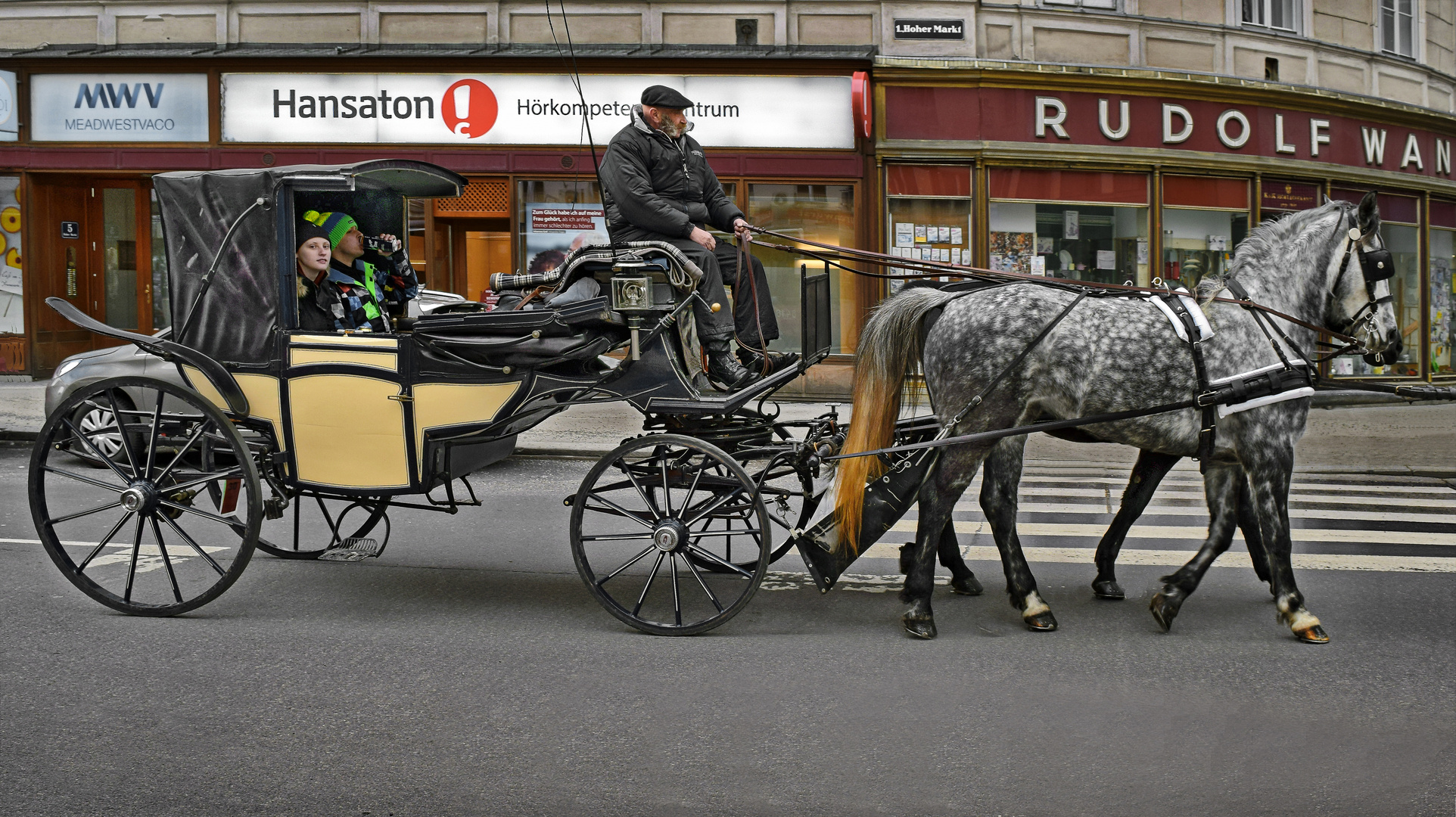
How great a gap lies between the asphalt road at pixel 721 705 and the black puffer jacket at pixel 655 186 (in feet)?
6.15

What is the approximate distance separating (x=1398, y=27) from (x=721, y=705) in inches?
789

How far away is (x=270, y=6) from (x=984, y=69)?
32.0 feet

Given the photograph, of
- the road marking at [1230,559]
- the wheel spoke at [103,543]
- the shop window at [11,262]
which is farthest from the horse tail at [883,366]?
the shop window at [11,262]

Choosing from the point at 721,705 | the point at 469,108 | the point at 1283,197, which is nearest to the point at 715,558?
the point at 721,705

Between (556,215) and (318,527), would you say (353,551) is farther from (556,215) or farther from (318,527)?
(556,215)

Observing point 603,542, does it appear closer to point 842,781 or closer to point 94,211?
point 842,781

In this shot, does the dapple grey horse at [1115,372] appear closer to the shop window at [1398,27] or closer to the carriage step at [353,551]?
the carriage step at [353,551]

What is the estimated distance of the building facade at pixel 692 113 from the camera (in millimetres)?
16625

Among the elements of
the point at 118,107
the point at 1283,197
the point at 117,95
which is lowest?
the point at 1283,197

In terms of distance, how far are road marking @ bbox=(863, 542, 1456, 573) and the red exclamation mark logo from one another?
36.7ft

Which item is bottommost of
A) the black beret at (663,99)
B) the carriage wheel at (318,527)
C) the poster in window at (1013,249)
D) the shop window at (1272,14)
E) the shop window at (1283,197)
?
the carriage wheel at (318,527)

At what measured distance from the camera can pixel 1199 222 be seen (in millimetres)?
17781

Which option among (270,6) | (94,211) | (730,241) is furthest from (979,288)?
(94,211)

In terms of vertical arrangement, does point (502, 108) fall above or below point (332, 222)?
above
